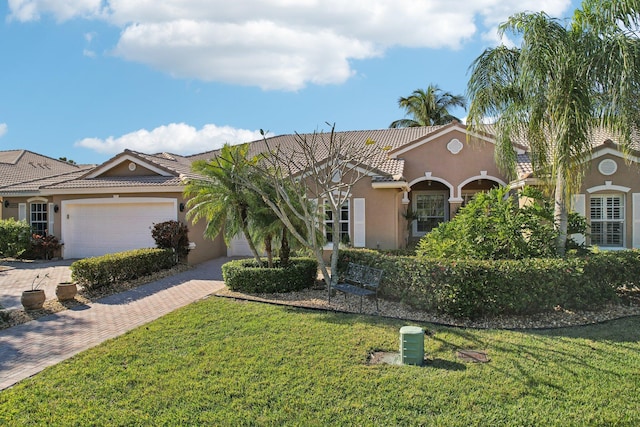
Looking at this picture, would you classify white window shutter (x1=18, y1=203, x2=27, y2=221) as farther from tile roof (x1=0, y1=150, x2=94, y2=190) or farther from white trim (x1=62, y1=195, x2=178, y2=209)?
white trim (x1=62, y1=195, x2=178, y2=209)

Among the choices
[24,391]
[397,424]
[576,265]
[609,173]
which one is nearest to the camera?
[397,424]

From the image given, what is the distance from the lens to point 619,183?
15664 mm

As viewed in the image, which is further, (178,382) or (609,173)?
(609,173)

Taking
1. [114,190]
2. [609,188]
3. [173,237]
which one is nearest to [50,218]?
[114,190]

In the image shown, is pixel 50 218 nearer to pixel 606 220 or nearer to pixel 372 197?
pixel 372 197

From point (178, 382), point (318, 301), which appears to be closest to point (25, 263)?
point (318, 301)

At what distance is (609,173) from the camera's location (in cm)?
1572

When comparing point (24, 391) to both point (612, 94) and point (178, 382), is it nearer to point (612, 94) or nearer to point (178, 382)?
point (178, 382)

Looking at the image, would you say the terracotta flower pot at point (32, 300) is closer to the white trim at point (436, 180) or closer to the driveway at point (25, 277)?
the driveway at point (25, 277)

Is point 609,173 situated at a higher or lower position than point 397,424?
higher

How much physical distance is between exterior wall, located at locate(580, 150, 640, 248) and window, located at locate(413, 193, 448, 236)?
8244mm

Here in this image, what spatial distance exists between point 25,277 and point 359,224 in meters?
11.4

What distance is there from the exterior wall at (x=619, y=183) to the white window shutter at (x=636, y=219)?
0.20ft

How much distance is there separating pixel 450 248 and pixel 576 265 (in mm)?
2641
